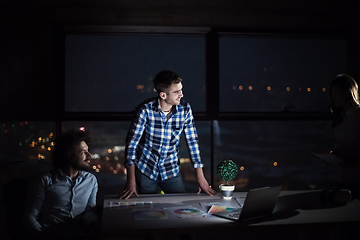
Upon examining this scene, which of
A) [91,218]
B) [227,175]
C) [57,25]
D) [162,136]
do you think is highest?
[57,25]

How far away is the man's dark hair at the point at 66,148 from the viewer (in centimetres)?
195

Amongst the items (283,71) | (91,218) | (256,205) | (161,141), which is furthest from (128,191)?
(283,71)

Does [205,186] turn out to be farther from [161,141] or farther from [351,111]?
[351,111]

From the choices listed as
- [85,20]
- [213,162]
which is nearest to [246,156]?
[213,162]

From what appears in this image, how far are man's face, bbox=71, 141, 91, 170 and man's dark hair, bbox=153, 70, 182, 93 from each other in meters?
0.71

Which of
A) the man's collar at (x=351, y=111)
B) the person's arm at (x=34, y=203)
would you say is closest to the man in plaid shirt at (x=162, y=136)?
the person's arm at (x=34, y=203)

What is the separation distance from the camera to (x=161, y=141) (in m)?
2.40

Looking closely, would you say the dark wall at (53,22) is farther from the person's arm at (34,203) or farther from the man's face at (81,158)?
the person's arm at (34,203)

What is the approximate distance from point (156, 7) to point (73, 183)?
2.37 m

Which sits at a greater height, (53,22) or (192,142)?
(53,22)

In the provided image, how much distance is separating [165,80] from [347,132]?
135cm

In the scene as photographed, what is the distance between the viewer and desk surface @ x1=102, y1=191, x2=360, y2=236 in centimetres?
142

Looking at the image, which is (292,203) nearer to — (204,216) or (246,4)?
(204,216)

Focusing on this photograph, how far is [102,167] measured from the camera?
3781 millimetres
